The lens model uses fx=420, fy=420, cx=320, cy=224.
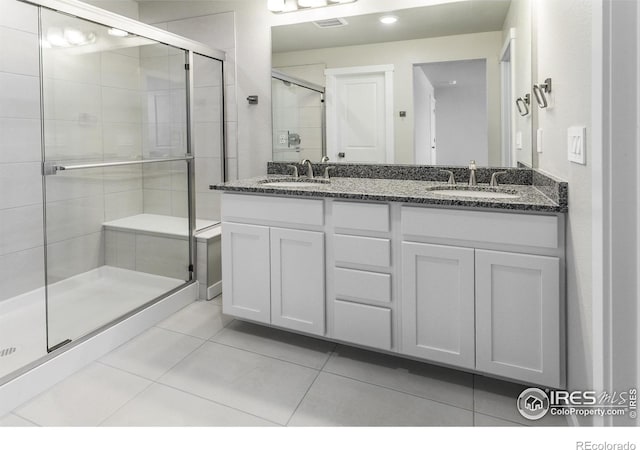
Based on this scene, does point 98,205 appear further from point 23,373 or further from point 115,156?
point 23,373

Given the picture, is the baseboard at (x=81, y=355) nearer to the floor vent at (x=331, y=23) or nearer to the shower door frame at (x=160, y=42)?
the shower door frame at (x=160, y=42)

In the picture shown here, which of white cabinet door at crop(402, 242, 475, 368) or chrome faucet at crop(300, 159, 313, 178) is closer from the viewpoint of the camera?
white cabinet door at crop(402, 242, 475, 368)

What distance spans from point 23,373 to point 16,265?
0.95 meters

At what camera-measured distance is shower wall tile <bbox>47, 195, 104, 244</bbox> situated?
223 cm

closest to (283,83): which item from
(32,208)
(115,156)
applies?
(115,156)

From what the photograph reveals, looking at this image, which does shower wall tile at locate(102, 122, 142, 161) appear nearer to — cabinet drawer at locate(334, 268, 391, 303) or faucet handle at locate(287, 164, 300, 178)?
faucet handle at locate(287, 164, 300, 178)

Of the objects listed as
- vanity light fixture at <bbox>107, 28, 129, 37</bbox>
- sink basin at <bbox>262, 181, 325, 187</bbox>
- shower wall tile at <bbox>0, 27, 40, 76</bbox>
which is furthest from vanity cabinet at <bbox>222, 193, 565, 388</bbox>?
shower wall tile at <bbox>0, 27, 40, 76</bbox>

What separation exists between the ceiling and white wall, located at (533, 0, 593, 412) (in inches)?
21.5

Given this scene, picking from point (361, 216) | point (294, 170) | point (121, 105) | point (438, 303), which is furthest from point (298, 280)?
point (121, 105)

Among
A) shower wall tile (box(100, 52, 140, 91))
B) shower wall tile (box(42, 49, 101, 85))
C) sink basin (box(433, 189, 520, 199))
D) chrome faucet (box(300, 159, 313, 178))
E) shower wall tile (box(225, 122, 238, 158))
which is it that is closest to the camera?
sink basin (box(433, 189, 520, 199))

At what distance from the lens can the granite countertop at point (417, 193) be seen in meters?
1.61

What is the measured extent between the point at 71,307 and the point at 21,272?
0.56 metres

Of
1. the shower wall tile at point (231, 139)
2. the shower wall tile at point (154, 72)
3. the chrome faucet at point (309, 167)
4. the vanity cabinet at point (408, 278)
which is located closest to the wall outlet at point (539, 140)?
the vanity cabinet at point (408, 278)

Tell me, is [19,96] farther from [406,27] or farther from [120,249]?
[406,27]
